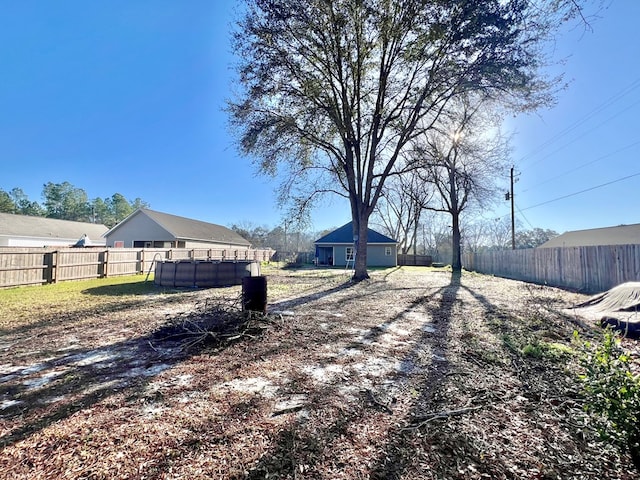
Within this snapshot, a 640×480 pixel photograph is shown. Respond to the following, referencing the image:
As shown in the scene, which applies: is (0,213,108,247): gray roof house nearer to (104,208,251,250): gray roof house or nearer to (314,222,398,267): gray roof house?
(104,208,251,250): gray roof house

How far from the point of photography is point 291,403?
2.43 meters

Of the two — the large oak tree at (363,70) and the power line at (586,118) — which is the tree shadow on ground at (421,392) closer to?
the large oak tree at (363,70)

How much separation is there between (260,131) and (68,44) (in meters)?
7.34

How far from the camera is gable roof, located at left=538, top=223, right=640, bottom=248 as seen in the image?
2264cm

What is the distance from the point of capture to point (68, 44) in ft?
33.4

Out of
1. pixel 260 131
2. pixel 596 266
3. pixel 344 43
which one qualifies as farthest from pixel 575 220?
pixel 260 131

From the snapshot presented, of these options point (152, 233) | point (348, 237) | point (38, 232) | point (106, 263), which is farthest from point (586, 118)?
point (38, 232)

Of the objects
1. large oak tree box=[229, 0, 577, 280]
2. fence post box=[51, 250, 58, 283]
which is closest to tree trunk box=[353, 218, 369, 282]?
large oak tree box=[229, 0, 577, 280]

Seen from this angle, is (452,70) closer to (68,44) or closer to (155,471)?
(155,471)

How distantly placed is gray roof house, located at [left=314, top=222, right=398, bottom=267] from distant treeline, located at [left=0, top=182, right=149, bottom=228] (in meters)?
31.4

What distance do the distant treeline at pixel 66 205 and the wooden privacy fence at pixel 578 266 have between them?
156 ft

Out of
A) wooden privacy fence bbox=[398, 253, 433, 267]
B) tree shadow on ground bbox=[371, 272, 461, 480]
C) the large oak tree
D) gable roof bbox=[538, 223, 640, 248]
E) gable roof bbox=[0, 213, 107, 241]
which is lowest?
tree shadow on ground bbox=[371, 272, 461, 480]

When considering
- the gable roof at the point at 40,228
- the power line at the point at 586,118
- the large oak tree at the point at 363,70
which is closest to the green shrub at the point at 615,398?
the large oak tree at the point at 363,70

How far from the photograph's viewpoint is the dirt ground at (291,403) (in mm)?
1689
